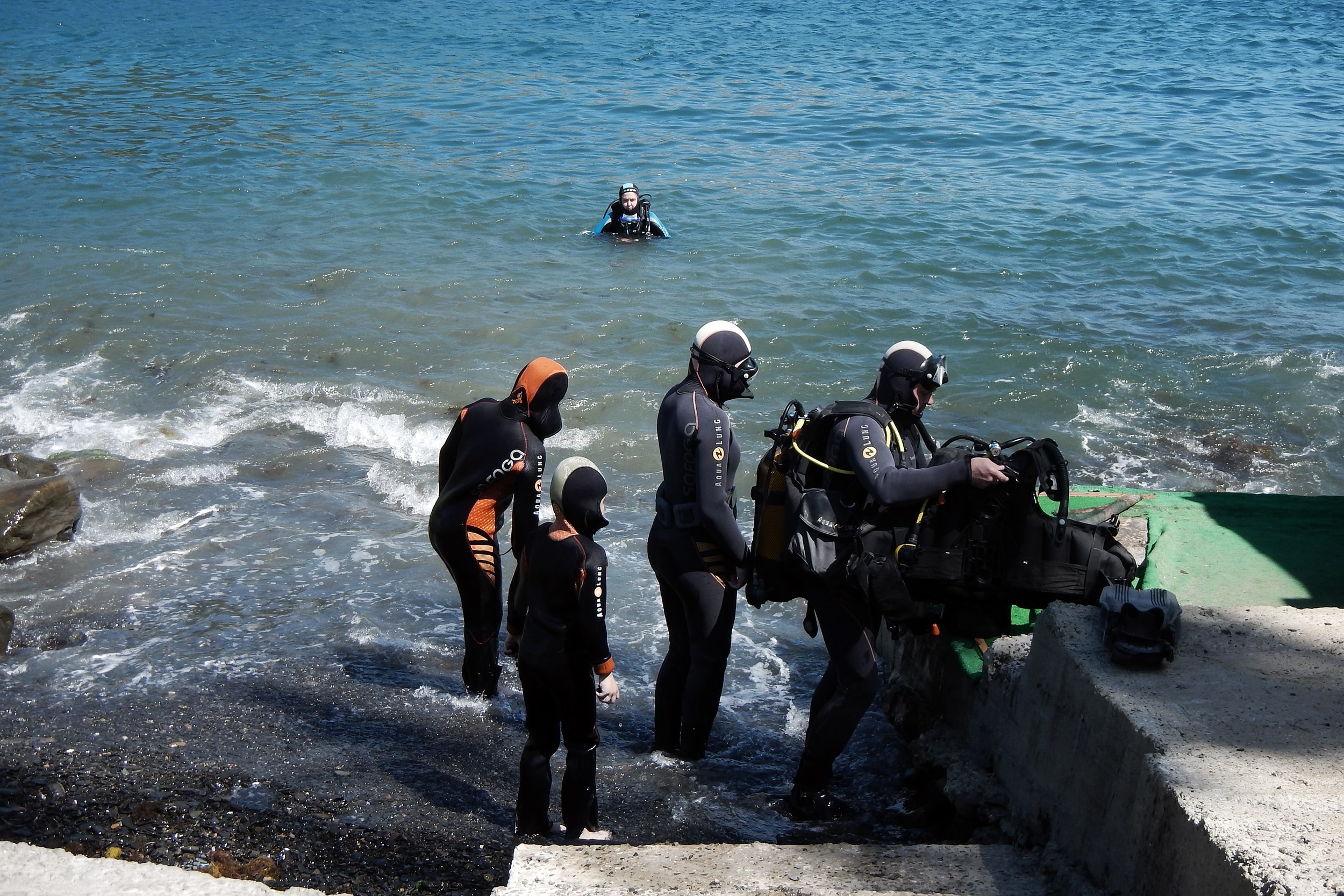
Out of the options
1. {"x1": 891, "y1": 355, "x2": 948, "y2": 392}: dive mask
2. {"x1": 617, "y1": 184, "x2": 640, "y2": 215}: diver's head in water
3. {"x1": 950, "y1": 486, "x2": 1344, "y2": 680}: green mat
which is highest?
{"x1": 891, "y1": 355, "x2": 948, "y2": 392}: dive mask

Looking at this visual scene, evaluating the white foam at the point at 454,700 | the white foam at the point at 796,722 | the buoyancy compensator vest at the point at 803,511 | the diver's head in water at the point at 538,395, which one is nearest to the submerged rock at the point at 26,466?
the white foam at the point at 454,700

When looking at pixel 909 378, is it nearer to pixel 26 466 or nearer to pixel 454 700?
pixel 454 700

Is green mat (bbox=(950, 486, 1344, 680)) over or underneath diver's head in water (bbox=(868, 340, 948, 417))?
underneath

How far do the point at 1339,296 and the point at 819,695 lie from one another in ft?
40.7

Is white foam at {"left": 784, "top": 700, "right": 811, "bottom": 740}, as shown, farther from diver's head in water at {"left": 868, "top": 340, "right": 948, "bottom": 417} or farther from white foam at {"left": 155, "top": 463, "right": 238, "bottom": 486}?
white foam at {"left": 155, "top": 463, "right": 238, "bottom": 486}

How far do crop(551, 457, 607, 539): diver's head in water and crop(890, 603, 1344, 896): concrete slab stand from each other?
1703 millimetres

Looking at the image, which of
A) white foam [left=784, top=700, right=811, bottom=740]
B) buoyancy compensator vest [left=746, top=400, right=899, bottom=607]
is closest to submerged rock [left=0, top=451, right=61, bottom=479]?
white foam [left=784, top=700, right=811, bottom=740]

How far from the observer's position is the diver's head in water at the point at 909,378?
494 centimetres

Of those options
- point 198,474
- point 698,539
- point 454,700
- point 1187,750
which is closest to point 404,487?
point 198,474

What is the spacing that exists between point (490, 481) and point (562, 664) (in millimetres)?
1341

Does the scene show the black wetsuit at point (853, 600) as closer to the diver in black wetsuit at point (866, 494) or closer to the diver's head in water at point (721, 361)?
the diver in black wetsuit at point (866, 494)

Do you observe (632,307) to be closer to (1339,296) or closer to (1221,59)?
(1339,296)

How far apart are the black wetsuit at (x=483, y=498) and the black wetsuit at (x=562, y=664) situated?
3.00 feet

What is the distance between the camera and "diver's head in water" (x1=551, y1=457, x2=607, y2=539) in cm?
448
